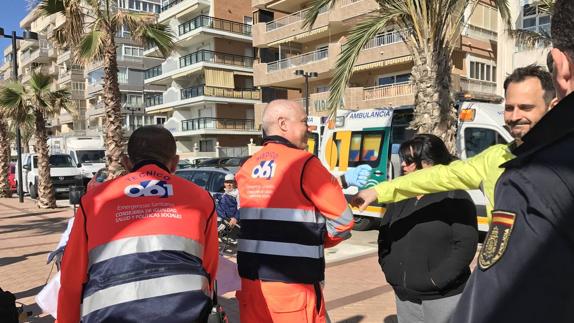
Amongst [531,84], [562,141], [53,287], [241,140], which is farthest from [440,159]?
[241,140]

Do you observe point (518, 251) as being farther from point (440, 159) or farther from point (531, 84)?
point (440, 159)

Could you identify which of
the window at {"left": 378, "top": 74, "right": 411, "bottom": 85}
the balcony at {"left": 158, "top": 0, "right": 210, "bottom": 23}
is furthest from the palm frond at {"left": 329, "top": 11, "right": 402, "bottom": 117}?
the balcony at {"left": 158, "top": 0, "right": 210, "bottom": 23}

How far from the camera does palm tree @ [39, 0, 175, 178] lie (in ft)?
38.9

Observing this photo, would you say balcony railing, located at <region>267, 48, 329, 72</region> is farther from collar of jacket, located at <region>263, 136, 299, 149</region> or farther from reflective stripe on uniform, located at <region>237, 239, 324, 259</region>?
reflective stripe on uniform, located at <region>237, 239, 324, 259</region>

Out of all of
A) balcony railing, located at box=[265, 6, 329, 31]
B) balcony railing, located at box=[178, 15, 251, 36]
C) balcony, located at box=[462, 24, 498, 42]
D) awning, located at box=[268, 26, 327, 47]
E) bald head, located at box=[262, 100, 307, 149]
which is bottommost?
bald head, located at box=[262, 100, 307, 149]

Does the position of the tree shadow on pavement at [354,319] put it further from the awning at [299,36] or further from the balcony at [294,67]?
the awning at [299,36]

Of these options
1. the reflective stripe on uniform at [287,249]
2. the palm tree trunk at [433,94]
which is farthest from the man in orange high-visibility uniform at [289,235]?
the palm tree trunk at [433,94]

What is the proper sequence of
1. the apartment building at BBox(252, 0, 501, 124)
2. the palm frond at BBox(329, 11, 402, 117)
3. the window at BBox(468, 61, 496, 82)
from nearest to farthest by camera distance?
the palm frond at BBox(329, 11, 402, 117), the apartment building at BBox(252, 0, 501, 124), the window at BBox(468, 61, 496, 82)

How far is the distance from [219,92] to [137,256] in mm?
40860

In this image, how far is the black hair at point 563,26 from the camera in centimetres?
112

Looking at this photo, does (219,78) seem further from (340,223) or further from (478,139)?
(340,223)

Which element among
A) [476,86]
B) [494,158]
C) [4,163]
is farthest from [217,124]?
[494,158]

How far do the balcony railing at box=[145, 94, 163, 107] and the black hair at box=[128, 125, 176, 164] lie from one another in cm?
4808

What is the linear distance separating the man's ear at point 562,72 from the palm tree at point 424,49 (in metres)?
6.79
